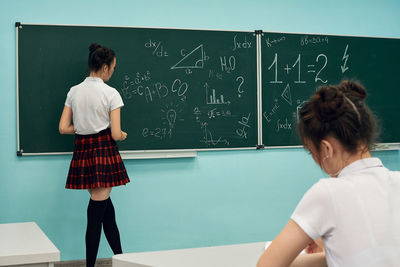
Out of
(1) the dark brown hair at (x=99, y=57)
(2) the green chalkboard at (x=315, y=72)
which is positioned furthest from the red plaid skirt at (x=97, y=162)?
(2) the green chalkboard at (x=315, y=72)

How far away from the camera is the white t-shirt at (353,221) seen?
1010 millimetres

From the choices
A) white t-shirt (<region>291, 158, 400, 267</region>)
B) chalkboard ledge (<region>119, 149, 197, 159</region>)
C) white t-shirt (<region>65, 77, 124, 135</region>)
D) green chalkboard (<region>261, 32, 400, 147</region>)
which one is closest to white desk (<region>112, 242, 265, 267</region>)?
white t-shirt (<region>291, 158, 400, 267</region>)

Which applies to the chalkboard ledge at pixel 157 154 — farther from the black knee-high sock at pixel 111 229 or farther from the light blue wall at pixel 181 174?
the black knee-high sock at pixel 111 229

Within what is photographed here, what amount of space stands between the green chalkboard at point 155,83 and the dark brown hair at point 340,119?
2.76m

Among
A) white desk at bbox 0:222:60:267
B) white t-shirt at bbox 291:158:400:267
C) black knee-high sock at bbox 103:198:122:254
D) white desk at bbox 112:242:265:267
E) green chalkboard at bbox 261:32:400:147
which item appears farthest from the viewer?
green chalkboard at bbox 261:32:400:147

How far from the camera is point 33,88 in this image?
3535mm

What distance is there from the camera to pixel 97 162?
301 centimetres

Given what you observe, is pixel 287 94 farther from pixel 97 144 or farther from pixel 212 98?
pixel 97 144

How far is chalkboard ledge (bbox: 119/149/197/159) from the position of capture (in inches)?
147

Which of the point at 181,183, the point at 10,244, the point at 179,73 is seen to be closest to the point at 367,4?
the point at 179,73

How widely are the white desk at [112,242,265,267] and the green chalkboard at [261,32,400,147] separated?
260 cm

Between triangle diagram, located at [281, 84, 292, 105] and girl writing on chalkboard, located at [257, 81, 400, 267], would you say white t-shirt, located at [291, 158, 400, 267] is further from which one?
triangle diagram, located at [281, 84, 292, 105]

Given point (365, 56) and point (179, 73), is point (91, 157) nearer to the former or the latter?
point (179, 73)

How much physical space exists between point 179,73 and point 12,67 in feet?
4.12
